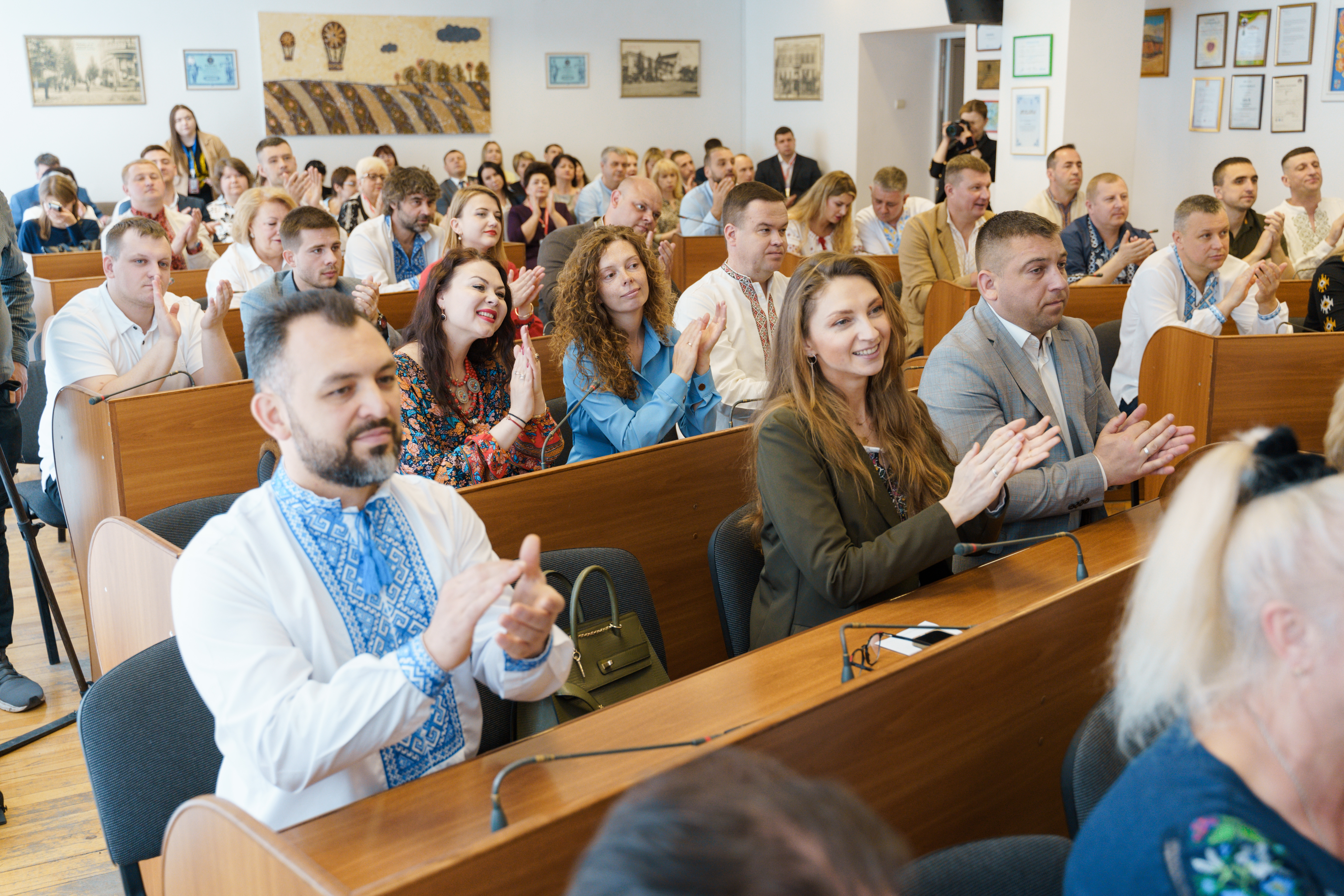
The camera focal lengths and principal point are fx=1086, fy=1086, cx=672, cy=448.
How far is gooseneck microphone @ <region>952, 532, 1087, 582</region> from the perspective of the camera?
1933mm

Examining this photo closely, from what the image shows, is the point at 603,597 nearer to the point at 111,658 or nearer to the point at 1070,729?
the point at 1070,729

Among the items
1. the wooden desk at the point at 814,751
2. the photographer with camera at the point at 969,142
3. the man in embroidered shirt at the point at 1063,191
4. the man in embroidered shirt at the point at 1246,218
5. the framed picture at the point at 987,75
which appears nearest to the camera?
the wooden desk at the point at 814,751

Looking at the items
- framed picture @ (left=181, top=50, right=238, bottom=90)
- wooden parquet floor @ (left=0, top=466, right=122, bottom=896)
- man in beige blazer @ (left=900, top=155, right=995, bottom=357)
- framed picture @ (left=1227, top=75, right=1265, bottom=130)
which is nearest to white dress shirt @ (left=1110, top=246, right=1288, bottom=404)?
man in beige blazer @ (left=900, top=155, right=995, bottom=357)

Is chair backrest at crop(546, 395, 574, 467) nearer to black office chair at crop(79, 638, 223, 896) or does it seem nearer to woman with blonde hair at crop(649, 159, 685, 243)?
black office chair at crop(79, 638, 223, 896)

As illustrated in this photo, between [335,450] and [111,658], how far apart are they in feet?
3.75

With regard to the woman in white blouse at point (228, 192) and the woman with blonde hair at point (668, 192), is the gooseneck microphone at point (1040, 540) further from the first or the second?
the woman with blonde hair at point (668, 192)

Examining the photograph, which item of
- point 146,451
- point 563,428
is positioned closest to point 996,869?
point 563,428

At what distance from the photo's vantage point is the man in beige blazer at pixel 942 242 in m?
5.50

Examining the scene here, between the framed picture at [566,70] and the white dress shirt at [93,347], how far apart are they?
8948 millimetres

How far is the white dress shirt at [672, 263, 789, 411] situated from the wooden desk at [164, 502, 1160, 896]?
5.56 feet

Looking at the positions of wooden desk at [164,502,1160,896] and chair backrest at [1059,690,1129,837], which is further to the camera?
chair backrest at [1059,690,1129,837]

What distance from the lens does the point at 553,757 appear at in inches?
51.3

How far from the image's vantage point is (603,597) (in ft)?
6.82

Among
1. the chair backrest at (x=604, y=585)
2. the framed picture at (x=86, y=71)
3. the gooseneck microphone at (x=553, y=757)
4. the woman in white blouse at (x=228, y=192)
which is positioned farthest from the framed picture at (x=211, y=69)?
the gooseneck microphone at (x=553, y=757)
